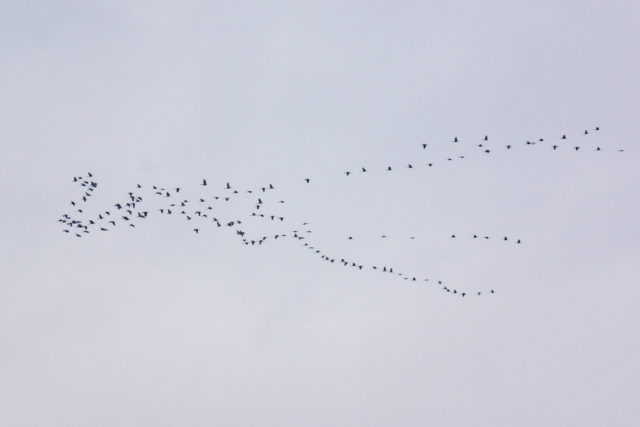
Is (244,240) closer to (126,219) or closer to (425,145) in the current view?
(126,219)

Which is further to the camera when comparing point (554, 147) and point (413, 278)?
point (413, 278)

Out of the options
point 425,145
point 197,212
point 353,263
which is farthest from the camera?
point 353,263

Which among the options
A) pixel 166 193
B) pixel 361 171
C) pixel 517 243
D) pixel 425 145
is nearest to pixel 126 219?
pixel 166 193

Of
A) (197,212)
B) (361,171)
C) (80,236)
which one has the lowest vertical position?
(80,236)

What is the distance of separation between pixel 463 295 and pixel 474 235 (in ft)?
17.6

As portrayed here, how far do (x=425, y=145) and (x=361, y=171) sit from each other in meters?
5.31

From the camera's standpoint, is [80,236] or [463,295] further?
[463,295]

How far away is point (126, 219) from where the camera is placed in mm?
47344

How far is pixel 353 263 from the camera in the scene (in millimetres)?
51875

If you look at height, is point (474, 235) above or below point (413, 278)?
above

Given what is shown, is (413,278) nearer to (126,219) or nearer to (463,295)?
(463,295)

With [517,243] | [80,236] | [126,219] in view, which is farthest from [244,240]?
[517,243]

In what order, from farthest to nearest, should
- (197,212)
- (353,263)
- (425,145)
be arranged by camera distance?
(353,263) → (197,212) → (425,145)

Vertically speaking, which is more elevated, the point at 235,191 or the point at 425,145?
the point at 425,145
